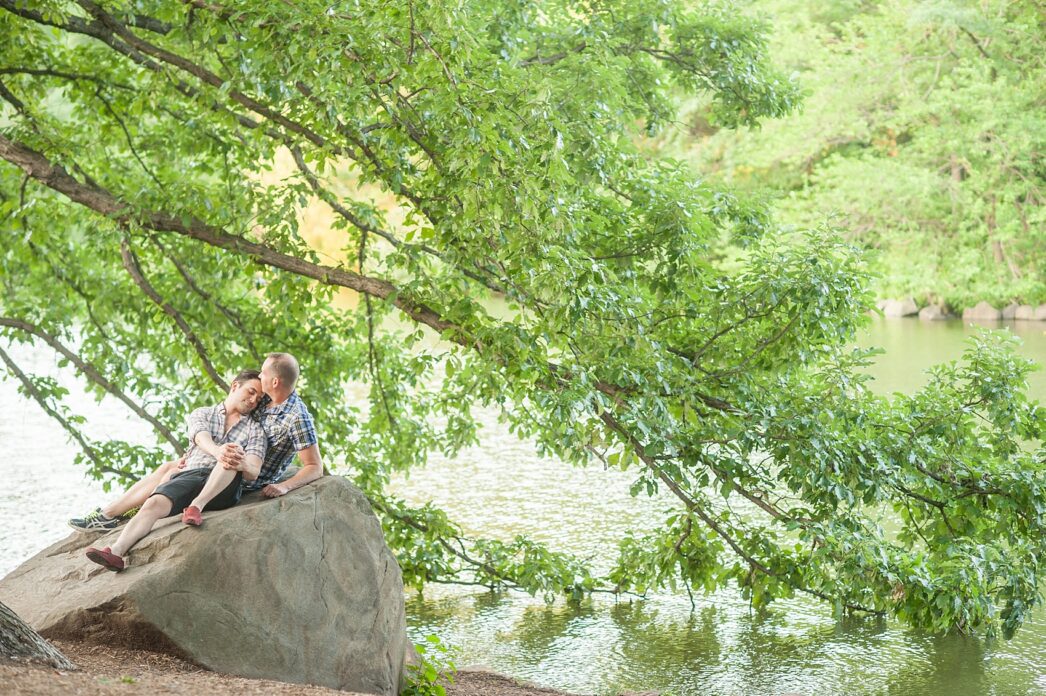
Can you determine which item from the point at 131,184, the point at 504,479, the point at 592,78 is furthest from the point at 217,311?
the point at 504,479

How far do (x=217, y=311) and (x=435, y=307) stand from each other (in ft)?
9.21

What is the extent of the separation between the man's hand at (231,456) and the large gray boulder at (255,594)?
0.23 metres

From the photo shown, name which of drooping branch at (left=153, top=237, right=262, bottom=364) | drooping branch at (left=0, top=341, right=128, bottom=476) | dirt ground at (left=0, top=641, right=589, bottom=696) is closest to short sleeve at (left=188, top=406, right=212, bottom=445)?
dirt ground at (left=0, top=641, right=589, bottom=696)

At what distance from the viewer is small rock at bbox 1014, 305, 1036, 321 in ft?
Result: 106

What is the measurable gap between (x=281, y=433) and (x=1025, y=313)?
1200 inches

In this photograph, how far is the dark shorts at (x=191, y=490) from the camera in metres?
6.06

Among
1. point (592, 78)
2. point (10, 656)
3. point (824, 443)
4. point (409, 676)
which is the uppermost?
point (592, 78)

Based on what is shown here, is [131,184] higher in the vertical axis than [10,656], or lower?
higher

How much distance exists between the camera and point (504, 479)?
1527cm

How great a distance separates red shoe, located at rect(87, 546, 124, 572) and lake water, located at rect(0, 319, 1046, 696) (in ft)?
12.2

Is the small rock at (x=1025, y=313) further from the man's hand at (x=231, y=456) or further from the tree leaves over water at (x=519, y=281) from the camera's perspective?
the man's hand at (x=231, y=456)

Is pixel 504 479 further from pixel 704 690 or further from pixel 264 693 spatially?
pixel 264 693

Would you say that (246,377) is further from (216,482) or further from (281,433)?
(216,482)

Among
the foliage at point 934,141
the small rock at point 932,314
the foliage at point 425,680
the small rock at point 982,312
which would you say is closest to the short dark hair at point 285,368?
the foliage at point 425,680
